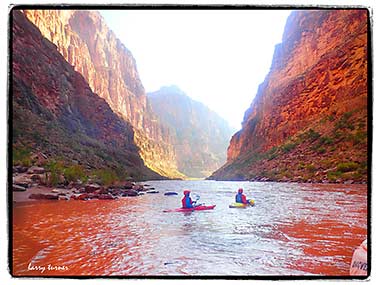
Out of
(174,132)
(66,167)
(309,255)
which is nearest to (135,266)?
(309,255)

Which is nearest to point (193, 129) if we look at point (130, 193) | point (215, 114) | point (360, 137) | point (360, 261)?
point (215, 114)

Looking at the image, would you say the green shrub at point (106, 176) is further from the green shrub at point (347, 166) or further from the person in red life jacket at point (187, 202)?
the green shrub at point (347, 166)

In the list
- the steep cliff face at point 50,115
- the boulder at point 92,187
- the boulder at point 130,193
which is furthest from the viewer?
the boulder at point 130,193

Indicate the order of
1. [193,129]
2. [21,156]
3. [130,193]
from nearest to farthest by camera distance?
1. [21,156]
2. [130,193]
3. [193,129]

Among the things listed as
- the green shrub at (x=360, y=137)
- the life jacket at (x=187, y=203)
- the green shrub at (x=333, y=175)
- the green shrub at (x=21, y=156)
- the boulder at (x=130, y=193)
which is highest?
the green shrub at (x=360, y=137)

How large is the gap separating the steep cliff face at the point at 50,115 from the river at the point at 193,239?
0.72m

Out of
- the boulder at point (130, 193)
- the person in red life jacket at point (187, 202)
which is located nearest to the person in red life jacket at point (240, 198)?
the person in red life jacket at point (187, 202)

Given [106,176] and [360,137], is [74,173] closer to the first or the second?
[106,176]

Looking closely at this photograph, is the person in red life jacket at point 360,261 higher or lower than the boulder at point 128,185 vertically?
lower

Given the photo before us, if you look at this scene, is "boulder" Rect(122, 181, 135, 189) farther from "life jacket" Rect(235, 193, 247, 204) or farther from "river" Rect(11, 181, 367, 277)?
"life jacket" Rect(235, 193, 247, 204)

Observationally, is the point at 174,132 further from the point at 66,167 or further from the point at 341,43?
the point at 66,167

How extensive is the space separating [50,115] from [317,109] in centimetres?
652

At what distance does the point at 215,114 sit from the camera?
4676 millimetres

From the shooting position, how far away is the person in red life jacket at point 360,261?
7.21 feet
